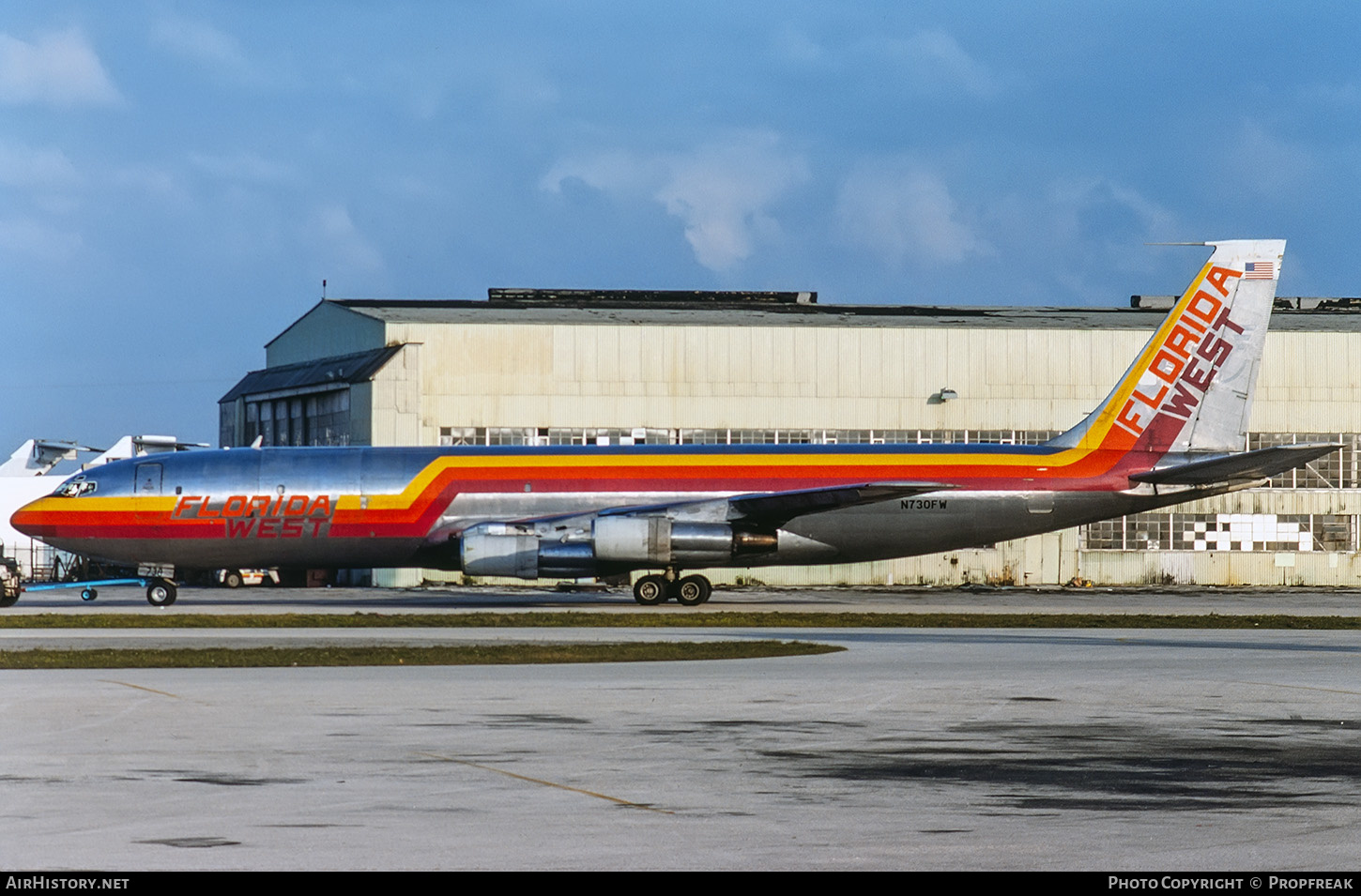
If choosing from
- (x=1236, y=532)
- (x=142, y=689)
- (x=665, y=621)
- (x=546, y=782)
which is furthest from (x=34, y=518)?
(x=1236, y=532)

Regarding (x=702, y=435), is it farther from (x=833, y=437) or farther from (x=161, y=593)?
(x=161, y=593)

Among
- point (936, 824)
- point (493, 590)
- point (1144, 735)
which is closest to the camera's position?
point (936, 824)

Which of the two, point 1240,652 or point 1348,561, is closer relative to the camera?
point 1240,652

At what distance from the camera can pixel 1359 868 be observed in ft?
31.4

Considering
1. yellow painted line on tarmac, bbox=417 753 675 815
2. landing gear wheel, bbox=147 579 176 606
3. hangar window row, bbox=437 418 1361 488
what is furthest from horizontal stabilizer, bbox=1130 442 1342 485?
yellow painted line on tarmac, bbox=417 753 675 815

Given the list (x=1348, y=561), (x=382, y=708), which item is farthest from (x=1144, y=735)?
(x=1348, y=561)

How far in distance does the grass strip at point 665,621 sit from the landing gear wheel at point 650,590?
219 inches

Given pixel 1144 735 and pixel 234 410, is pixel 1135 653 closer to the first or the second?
pixel 1144 735

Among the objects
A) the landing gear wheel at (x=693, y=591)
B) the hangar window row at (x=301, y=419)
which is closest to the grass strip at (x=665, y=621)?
the landing gear wheel at (x=693, y=591)

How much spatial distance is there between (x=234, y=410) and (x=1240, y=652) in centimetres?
5378

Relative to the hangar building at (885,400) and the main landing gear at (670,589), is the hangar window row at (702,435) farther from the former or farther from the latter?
the main landing gear at (670,589)

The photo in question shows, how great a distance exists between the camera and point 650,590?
42.6 metres

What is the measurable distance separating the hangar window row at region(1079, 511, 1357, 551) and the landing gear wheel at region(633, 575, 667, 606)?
21217 millimetres

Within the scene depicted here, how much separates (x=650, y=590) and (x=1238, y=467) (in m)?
15.9
